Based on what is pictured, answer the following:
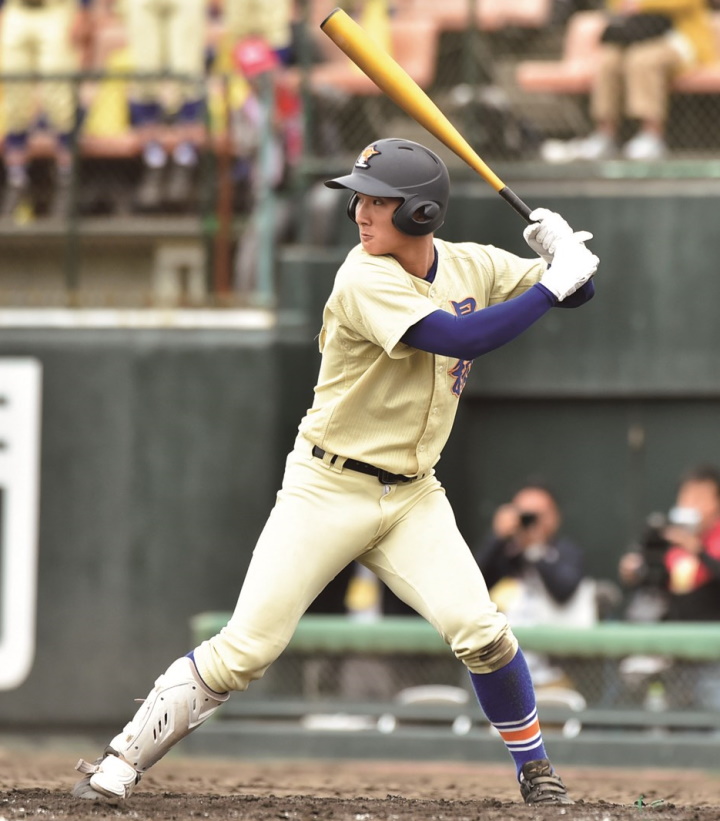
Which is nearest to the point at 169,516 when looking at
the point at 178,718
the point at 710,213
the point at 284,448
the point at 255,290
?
the point at 284,448

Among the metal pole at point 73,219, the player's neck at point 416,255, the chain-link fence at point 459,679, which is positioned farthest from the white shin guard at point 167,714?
the metal pole at point 73,219

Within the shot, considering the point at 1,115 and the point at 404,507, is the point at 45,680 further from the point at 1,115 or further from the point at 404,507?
the point at 404,507

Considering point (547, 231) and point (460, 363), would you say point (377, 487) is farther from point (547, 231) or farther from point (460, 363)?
point (547, 231)

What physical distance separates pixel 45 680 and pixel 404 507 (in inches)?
177

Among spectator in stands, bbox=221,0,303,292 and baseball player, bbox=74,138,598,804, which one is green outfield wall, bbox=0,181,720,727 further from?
baseball player, bbox=74,138,598,804

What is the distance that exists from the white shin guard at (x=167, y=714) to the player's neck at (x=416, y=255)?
4.10 feet

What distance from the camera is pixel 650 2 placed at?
29.2 feet

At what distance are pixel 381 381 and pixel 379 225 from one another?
0.42 metres

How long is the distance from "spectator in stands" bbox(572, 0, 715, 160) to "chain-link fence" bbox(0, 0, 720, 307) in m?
0.09

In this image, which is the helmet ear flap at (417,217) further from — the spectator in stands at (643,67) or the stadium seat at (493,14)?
the stadium seat at (493,14)

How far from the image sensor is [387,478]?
14.8 feet

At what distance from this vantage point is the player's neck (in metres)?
4.46

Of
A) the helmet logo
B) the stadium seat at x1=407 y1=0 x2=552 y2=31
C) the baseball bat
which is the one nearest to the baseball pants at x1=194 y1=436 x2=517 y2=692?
the helmet logo

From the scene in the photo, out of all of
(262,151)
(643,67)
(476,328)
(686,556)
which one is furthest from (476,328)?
(643,67)
